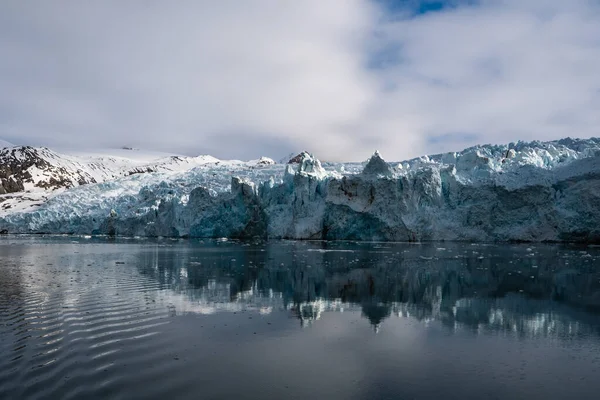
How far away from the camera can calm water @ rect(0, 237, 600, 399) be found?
19.9 ft

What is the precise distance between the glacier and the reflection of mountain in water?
61.4ft

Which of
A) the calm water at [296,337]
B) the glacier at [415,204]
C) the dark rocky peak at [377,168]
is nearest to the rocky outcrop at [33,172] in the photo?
the glacier at [415,204]

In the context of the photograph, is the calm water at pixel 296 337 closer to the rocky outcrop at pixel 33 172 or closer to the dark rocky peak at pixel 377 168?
the dark rocky peak at pixel 377 168

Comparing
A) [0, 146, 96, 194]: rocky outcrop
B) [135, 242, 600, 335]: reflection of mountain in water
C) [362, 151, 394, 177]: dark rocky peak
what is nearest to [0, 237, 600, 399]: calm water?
[135, 242, 600, 335]: reflection of mountain in water

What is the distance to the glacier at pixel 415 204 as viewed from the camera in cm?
3994

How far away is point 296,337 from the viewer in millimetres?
8672

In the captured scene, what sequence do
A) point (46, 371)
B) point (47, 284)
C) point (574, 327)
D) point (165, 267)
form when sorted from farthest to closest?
point (165, 267)
point (47, 284)
point (574, 327)
point (46, 371)

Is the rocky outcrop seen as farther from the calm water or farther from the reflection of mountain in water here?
the calm water

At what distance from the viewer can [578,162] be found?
Answer: 1581 inches

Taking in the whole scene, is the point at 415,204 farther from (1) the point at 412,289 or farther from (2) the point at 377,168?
(1) the point at 412,289

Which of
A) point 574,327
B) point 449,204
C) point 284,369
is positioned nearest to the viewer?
point 284,369

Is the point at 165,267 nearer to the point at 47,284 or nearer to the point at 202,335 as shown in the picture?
the point at 47,284

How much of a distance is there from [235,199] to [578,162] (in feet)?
112

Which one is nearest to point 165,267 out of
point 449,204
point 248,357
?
point 248,357
